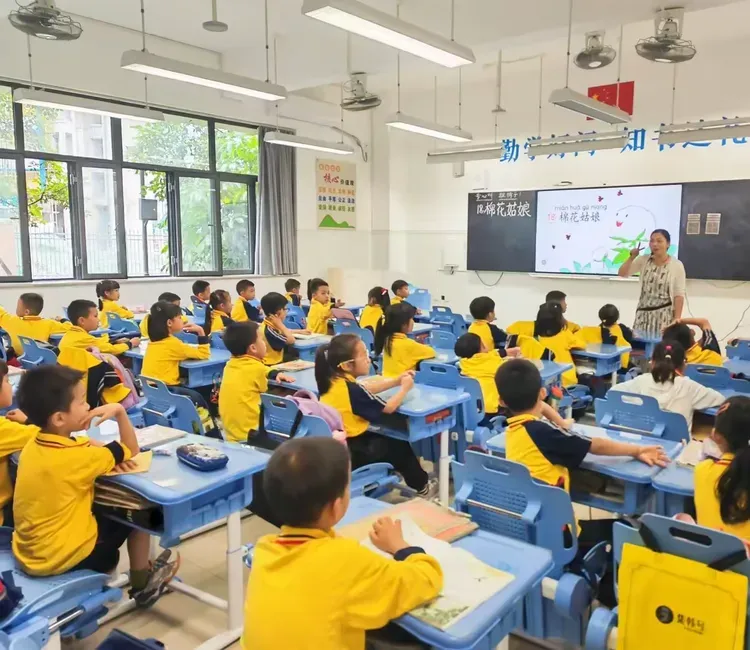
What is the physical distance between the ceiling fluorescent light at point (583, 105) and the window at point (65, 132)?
201 inches

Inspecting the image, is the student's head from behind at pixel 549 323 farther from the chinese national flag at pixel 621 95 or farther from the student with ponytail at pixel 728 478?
the chinese national flag at pixel 621 95

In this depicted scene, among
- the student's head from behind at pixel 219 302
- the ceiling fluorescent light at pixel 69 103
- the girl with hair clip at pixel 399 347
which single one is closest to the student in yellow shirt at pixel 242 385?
the girl with hair clip at pixel 399 347

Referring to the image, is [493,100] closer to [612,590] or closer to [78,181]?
[78,181]

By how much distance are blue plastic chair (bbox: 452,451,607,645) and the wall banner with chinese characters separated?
8396 millimetres

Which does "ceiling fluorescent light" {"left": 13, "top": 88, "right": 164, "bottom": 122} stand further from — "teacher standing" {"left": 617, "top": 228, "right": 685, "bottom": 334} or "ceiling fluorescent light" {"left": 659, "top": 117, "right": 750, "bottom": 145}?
"ceiling fluorescent light" {"left": 659, "top": 117, "right": 750, "bottom": 145}

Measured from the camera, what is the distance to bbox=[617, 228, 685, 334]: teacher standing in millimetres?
4848

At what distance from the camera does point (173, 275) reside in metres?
8.59

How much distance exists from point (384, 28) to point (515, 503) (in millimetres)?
3036

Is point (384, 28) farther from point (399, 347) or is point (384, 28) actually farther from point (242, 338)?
point (242, 338)

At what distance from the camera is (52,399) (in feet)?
6.14

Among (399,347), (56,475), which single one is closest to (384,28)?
(399,347)

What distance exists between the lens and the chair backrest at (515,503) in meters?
1.94

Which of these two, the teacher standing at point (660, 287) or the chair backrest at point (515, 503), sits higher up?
the teacher standing at point (660, 287)

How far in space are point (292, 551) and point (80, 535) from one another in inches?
40.7
